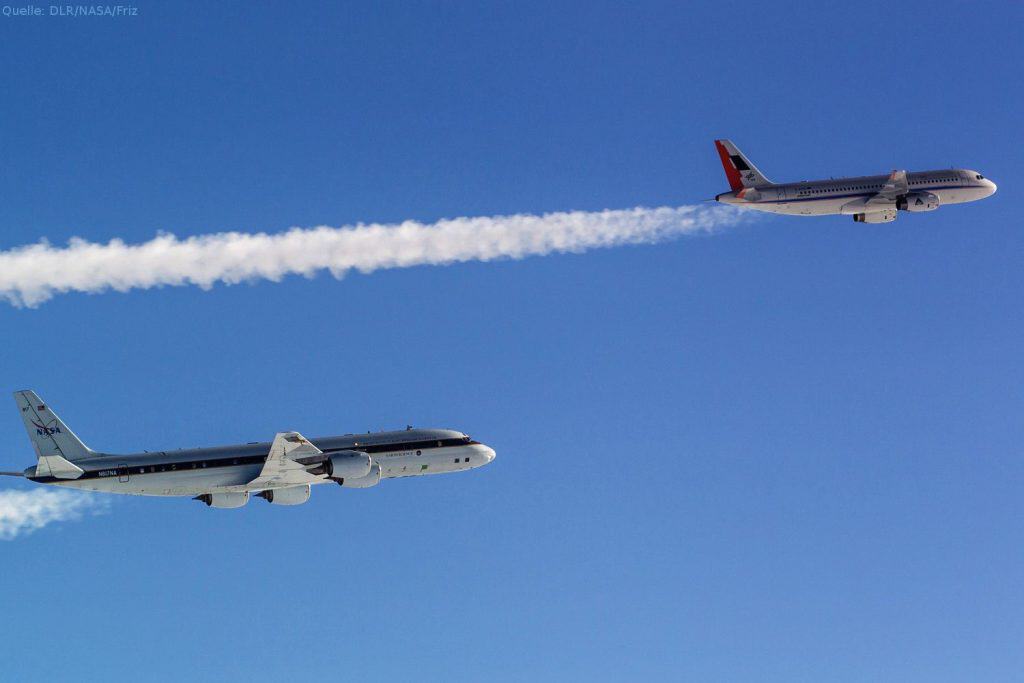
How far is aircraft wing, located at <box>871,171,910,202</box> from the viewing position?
110m

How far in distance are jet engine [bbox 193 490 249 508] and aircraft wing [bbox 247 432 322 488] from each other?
68.5 inches

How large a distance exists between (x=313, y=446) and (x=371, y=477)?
512cm

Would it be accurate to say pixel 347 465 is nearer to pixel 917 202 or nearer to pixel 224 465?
pixel 224 465

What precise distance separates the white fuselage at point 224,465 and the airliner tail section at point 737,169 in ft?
122

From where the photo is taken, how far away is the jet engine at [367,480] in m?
88.6

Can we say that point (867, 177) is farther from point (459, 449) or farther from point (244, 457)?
point (244, 457)

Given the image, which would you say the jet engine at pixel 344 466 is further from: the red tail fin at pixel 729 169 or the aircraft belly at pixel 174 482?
the red tail fin at pixel 729 169

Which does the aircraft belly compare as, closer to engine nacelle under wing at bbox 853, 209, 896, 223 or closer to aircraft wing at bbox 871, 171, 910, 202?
engine nacelle under wing at bbox 853, 209, 896, 223

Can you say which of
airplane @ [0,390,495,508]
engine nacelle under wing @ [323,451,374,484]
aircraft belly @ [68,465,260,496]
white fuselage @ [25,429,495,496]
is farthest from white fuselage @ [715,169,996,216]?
aircraft belly @ [68,465,260,496]

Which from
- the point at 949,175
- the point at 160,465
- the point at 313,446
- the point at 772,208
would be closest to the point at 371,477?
the point at 313,446

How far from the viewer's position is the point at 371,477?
8931cm

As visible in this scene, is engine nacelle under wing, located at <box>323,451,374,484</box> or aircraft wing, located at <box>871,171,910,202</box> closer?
engine nacelle under wing, located at <box>323,451,374,484</box>

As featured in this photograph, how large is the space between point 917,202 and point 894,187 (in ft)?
8.02

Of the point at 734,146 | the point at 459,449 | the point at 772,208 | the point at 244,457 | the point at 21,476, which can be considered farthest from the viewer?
the point at 734,146
